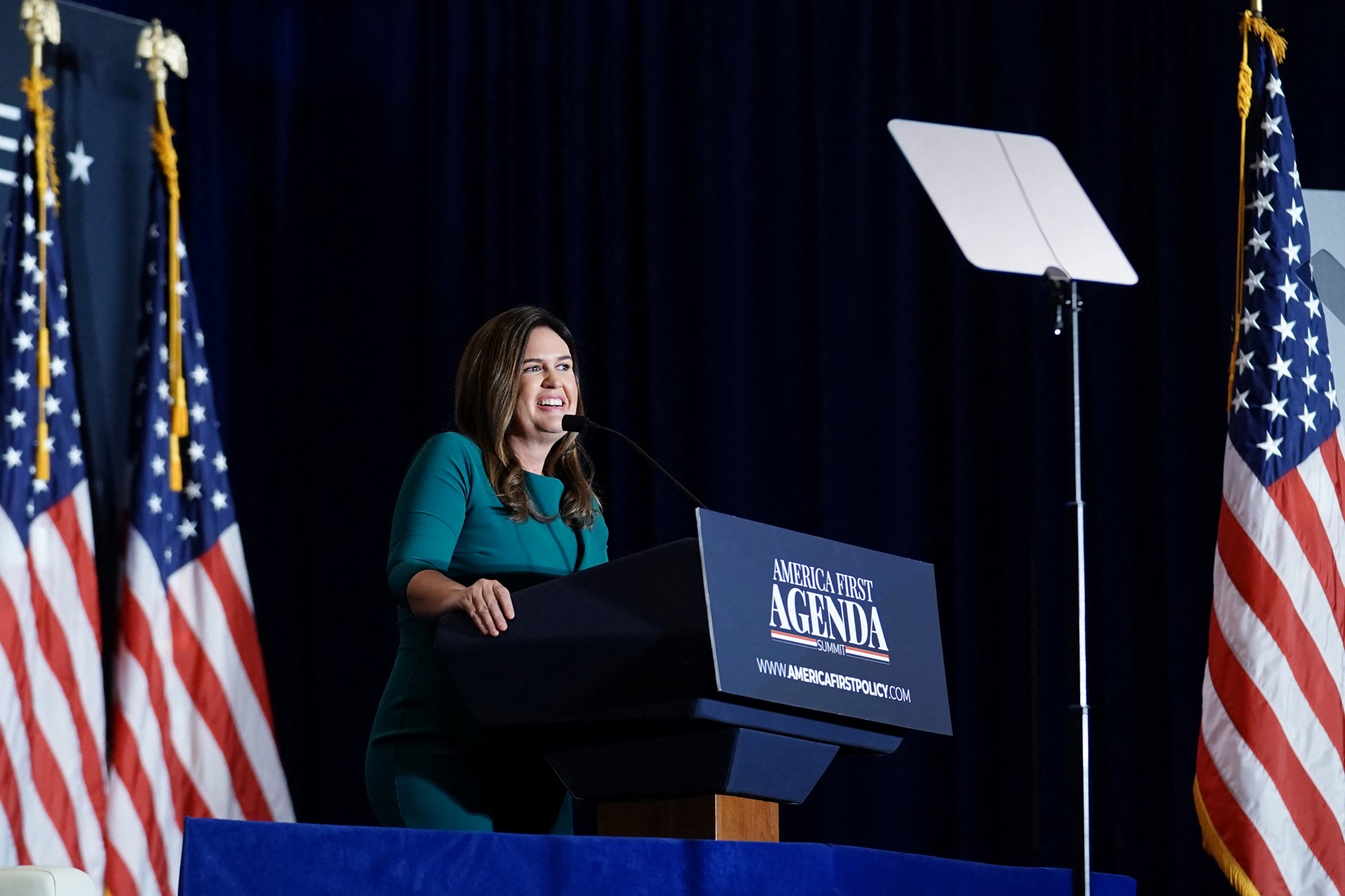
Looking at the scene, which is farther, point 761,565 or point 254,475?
point 254,475

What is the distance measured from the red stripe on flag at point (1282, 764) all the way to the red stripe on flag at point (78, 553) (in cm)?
251

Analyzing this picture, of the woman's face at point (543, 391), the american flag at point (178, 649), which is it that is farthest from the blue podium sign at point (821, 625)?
the american flag at point (178, 649)

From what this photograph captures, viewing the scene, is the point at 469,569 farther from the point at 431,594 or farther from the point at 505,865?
the point at 505,865

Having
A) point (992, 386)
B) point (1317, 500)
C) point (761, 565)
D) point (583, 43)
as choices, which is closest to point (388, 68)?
point (583, 43)

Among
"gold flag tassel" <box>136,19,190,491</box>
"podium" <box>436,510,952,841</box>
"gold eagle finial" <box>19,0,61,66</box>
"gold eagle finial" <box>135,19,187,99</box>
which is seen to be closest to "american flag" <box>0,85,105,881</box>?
"gold eagle finial" <box>19,0,61,66</box>

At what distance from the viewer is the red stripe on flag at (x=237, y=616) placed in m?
3.91

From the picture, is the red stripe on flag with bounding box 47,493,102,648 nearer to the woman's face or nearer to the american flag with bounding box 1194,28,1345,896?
the woman's face

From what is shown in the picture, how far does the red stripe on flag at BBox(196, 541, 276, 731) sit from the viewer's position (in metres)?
3.91

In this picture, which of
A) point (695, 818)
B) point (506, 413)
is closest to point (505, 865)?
point (695, 818)

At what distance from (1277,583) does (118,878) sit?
2.63 meters

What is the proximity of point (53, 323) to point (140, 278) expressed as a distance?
34cm

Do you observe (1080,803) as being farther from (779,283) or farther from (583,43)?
(583,43)

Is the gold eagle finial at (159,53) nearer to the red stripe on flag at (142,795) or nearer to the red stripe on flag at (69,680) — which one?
the red stripe on flag at (69,680)

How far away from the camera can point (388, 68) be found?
14.9 ft
